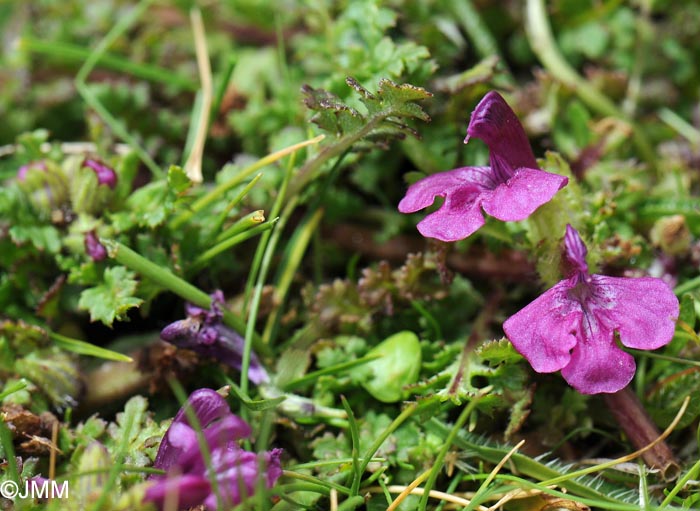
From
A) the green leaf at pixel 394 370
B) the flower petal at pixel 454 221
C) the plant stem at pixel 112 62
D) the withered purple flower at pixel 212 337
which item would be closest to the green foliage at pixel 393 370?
the green leaf at pixel 394 370

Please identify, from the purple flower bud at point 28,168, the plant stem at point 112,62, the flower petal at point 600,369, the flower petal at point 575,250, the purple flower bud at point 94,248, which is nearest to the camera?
the flower petal at point 600,369

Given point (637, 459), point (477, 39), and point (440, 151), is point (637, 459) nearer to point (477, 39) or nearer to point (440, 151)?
point (440, 151)

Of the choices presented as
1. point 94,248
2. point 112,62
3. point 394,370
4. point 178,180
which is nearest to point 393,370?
point 394,370

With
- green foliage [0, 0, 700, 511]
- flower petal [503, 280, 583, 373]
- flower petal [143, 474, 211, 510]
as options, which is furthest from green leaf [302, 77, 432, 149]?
flower petal [143, 474, 211, 510]

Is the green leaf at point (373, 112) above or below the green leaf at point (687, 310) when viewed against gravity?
above

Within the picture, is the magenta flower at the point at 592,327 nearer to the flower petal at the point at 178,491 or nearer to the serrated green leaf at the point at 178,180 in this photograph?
the flower petal at the point at 178,491

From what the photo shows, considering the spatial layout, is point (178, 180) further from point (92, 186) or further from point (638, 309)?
point (638, 309)

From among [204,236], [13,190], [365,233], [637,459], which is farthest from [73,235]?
[637,459]
